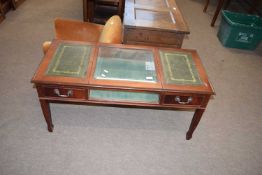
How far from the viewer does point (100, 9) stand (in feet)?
10.9

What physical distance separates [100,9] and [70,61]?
210 cm

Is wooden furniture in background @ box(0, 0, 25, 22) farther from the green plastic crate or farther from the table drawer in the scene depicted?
the green plastic crate

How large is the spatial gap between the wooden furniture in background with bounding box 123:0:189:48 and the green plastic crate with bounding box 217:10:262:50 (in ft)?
3.72

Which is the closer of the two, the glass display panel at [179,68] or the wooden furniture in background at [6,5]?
the glass display panel at [179,68]

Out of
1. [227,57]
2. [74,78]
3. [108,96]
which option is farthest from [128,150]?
[227,57]

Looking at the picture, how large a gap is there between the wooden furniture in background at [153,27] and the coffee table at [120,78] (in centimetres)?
36

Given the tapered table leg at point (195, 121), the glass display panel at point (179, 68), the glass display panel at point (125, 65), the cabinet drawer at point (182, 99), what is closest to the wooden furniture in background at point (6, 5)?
the glass display panel at point (125, 65)

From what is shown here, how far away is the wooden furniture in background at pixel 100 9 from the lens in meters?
3.01

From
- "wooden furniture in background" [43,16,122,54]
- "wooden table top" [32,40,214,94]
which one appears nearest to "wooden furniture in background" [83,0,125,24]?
"wooden furniture in background" [43,16,122,54]

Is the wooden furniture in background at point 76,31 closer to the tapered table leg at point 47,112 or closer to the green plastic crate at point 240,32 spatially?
the tapered table leg at point 47,112

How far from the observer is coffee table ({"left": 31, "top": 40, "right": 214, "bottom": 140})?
1373 mm

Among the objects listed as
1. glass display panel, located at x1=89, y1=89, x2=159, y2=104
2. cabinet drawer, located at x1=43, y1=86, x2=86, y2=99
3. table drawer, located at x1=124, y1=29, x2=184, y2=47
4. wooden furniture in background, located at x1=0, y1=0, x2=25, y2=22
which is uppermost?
table drawer, located at x1=124, y1=29, x2=184, y2=47

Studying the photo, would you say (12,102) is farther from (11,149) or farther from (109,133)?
(109,133)

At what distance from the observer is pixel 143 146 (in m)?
1.72
